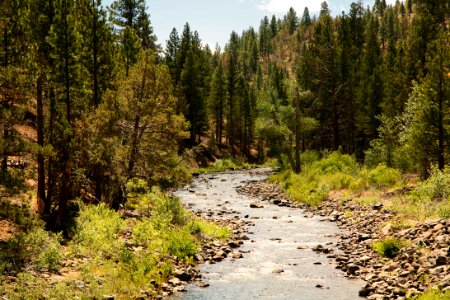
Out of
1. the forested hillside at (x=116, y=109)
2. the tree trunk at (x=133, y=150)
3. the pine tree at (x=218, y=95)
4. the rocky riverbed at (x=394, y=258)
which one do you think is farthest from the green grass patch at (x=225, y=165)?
the rocky riverbed at (x=394, y=258)

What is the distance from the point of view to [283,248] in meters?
19.4

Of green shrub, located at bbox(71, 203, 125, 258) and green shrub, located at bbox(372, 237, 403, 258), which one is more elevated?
green shrub, located at bbox(71, 203, 125, 258)

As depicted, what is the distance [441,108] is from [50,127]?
2271 cm

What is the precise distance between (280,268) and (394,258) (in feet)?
13.9

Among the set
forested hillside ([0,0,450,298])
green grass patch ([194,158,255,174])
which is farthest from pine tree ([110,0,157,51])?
green grass patch ([194,158,255,174])

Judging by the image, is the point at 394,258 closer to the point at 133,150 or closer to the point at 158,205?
the point at 158,205

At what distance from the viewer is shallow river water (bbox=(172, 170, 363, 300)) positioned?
13555 millimetres

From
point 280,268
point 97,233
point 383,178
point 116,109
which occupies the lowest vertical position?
point 280,268

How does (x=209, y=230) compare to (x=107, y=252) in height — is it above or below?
below

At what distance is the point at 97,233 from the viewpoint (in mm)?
17172

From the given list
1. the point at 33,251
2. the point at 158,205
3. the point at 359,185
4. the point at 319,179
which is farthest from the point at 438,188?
the point at 33,251

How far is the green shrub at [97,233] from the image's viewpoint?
615 inches

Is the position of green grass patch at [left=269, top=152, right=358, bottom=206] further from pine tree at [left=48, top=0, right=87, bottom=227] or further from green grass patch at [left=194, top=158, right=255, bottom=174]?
green grass patch at [left=194, top=158, right=255, bottom=174]

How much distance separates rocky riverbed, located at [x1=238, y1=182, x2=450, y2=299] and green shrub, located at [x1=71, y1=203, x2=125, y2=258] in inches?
346
